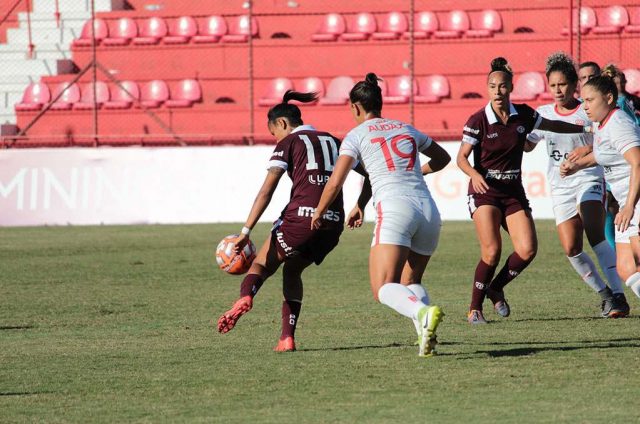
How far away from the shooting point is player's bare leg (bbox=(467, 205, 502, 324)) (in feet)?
31.8

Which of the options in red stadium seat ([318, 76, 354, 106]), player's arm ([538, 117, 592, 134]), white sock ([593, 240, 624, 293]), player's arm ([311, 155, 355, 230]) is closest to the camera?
player's arm ([311, 155, 355, 230])

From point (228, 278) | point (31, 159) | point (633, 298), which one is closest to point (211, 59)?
point (31, 159)

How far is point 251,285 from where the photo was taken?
8.28 m

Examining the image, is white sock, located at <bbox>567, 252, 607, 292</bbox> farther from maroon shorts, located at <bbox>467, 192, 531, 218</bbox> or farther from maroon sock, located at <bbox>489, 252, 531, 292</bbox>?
maroon shorts, located at <bbox>467, 192, 531, 218</bbox>

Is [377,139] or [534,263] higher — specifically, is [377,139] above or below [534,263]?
above

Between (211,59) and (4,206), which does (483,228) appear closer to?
(4,206)

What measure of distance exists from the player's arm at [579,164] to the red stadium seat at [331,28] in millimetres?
17982

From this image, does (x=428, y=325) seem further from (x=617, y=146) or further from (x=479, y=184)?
(x=479, y=184)

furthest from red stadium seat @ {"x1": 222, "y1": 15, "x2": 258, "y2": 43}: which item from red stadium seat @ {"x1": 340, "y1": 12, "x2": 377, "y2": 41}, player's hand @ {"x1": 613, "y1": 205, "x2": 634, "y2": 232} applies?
player's hand @ {"x1": 613, "y1": 205, "x2": 634, "y2": 232}

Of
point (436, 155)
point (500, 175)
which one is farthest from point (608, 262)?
point (436, 155)

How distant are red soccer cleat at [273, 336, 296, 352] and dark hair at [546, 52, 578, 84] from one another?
3.43m

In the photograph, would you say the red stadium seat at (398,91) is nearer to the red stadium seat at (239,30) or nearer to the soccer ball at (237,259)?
the red stadium seat at (239,30)

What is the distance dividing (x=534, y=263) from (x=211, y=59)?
1423 cm

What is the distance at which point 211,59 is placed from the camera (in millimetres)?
26922
